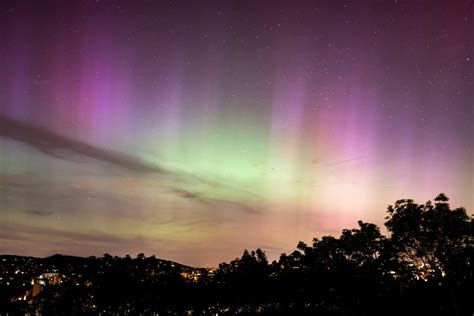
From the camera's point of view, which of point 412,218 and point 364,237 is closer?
point 412,218

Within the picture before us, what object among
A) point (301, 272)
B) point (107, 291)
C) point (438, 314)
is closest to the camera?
point (438, 314)

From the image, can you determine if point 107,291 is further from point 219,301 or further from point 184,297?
point 219,301

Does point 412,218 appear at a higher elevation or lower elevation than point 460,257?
higher

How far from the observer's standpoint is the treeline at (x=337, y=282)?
29.1m

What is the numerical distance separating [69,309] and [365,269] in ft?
116

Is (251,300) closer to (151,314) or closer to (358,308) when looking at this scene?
(151,314)

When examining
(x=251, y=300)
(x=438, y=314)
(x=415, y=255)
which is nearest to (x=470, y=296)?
(x=438, y=314)

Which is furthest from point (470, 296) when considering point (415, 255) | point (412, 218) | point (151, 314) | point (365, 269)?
point (151, 314)

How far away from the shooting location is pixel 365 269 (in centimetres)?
4025

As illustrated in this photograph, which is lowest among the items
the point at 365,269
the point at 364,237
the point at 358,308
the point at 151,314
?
the point at 151,314

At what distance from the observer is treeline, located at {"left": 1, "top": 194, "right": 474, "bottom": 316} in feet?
95.4

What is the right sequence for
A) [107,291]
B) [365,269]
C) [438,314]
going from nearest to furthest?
1. [438,314]
2. [365,269]
3. [107,291]

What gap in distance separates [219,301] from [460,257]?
37585 millimetres

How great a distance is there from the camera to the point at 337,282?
4438 centimetres
